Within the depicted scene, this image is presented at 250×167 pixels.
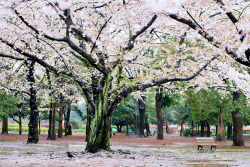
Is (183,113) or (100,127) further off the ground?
(183,113)

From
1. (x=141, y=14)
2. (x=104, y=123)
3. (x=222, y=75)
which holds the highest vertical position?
(x=141, y=14)

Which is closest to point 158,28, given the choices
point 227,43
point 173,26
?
point 173,26

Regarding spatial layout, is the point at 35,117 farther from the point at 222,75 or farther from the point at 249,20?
the point at 249,20

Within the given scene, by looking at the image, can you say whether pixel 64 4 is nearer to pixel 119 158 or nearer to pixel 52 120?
pixel 119 158

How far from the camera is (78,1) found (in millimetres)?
13375

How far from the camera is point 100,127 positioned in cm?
1338

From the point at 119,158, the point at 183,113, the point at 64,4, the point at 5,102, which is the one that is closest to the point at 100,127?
the point at 119,158

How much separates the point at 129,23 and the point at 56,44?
177 inches

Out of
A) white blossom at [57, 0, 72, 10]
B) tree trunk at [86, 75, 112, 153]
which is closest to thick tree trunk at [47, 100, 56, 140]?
tree trunk at [86, 75, 112, 153]

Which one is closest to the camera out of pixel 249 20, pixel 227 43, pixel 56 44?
pixel 249 20

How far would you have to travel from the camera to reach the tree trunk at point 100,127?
13.3m

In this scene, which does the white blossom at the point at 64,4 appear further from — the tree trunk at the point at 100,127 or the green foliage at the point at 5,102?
the green foliage at the point at 5,102

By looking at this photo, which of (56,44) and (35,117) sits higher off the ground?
(56,44)

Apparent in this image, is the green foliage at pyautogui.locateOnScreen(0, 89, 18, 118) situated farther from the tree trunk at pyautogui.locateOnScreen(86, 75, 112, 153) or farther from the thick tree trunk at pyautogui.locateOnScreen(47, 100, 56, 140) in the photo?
the tree trunk at pyautogui.locateOnScreen(86, 75, 112, 153)
